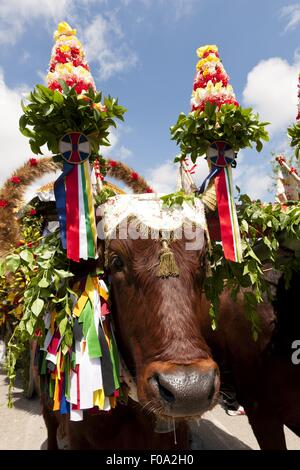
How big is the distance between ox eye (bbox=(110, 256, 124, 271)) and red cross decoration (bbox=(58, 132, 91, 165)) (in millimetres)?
727

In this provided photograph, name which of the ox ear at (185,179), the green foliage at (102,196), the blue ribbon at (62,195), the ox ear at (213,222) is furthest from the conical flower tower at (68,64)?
the ox ear at (185,179)

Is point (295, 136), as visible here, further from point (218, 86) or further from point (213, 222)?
point (213, 222)

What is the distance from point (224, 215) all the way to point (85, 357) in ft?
4.83

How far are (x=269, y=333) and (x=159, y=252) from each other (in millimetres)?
1927

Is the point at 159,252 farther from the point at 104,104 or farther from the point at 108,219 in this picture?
the point at 104,104

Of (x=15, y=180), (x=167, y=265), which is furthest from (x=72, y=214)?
(x=15, y=180)

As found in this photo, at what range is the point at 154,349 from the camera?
196 cm

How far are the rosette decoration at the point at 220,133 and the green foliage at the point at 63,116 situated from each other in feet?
2.53

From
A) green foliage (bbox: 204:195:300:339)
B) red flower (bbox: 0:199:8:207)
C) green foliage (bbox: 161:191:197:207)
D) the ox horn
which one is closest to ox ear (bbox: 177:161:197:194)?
green foliage (bbox: 204:195:300:339)

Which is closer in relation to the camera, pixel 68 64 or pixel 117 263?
pixel 117 263

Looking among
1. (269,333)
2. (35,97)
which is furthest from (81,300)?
(269,333)

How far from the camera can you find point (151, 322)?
204 cm

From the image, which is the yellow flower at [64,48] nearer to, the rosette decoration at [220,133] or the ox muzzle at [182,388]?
the rosette decoration at [220,133]

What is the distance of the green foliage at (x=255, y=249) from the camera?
9.11ft
